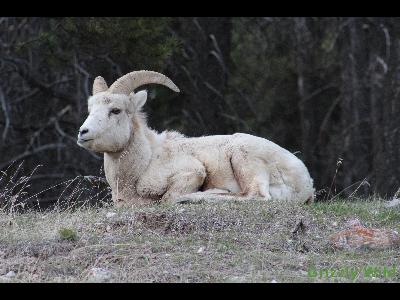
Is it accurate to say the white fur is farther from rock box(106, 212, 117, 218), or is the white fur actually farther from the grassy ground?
rock box(106, 212, 117, 218)

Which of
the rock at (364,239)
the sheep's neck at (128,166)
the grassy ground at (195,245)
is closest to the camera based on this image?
the grassy ground at (195,245)

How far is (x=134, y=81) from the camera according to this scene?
12.9 m

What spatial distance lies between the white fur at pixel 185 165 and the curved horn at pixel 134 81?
0.32ft

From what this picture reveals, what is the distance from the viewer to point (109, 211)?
11086mm

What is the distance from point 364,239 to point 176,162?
11.2 feet

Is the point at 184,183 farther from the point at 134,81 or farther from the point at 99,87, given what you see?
the point at 99,87

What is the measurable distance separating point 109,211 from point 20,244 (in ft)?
4.74

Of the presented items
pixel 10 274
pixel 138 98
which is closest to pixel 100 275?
pixel 10 274

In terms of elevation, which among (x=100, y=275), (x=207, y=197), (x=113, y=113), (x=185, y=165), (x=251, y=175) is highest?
(x=113, y=113)

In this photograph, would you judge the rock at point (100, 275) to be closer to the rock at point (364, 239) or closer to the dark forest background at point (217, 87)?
the rock at point (364, 239)

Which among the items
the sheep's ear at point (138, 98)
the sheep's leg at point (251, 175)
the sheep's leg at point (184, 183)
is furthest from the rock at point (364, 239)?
the sheep's ear at point (138, 98)

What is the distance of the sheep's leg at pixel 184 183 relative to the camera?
12414 mm

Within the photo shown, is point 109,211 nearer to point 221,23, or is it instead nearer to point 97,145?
point 97,145

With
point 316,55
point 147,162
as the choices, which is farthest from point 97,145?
point 316,55
